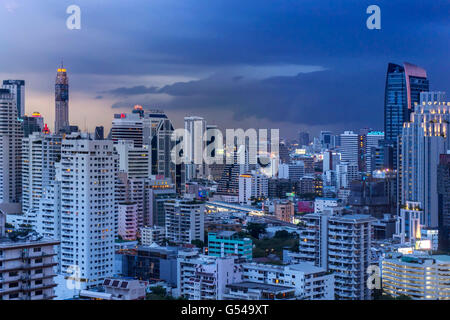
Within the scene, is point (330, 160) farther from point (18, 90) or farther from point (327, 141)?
point (18, 90)

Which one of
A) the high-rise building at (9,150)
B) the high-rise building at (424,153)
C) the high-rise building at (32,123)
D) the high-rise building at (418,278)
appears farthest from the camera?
the high-rise building at (32,123)

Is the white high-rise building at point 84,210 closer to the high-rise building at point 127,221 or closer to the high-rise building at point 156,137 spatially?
the high-rise building at point 127,221

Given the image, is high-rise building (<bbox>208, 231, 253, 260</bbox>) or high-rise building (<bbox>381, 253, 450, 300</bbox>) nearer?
high-rise building (<bbox>381, 253, 450, 300</bbox>)

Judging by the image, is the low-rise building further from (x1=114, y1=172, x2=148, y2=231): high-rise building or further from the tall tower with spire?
(x1=114, y1=172, x2=148, y2=231): high-rise building

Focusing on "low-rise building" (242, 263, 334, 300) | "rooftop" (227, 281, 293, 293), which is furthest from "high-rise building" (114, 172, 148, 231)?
"rooftop" (227, 281, 293, 293)

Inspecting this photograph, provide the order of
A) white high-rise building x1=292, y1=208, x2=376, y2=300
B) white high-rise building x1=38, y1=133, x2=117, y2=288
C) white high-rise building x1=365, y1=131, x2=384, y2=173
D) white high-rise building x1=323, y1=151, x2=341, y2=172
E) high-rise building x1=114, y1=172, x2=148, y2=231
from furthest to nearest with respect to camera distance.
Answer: white high-rise building x1=323, y1=151, x2=341, y2=172 < white high-rise building x1=365, y1=131, x2=384, y2=173 < high-rise building x1=114, y1=172, x2=148, y2=231 < white high-rise building x1=38, y1=133, x2=117, y2=288 < white high-rise building x1=292, y1=208, x2=376, y2=300

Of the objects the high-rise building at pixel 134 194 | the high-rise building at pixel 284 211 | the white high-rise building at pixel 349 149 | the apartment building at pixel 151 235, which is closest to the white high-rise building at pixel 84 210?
the apartment building at pixel 151 235

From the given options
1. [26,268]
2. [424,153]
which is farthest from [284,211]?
[26,268]
